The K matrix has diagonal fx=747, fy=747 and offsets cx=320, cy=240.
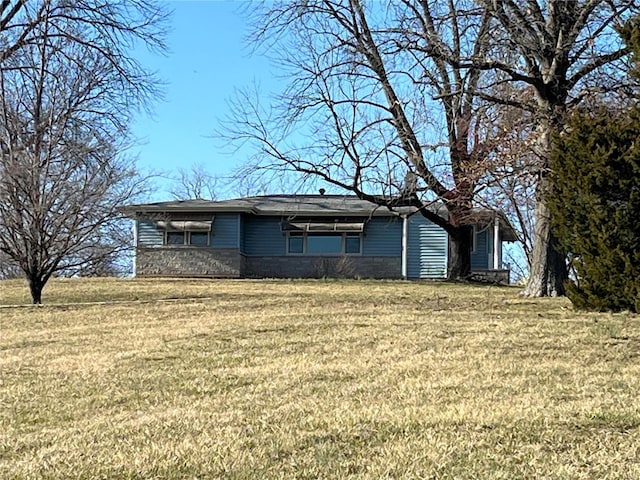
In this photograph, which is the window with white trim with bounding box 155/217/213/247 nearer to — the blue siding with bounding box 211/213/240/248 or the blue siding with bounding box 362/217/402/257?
the blue siding with bounding box 211/213/240/248

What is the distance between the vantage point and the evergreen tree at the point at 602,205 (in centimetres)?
1064

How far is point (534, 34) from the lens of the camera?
14836mm

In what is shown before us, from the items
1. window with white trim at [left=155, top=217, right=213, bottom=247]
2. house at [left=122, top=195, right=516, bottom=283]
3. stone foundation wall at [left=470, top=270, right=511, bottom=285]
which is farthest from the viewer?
window with white trim at [left=155, top=217, right=213, bottom=247]

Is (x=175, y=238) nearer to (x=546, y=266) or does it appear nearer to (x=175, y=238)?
(x=175, y=238)

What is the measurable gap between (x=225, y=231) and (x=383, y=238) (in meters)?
5.66

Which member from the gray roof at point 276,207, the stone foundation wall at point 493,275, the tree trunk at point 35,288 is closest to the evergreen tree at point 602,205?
the tree trunk at point 35,288

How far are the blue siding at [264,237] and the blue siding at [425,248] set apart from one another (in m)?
4.63

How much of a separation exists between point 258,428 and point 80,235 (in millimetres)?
11754

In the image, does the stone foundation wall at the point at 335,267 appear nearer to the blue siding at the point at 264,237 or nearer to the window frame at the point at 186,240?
the blue siding at the point at 264,237

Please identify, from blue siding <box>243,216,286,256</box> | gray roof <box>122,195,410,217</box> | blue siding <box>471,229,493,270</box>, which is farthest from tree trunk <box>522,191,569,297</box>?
blue siding <box>243,216,286,256</box>

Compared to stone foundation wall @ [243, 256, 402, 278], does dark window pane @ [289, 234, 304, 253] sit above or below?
above

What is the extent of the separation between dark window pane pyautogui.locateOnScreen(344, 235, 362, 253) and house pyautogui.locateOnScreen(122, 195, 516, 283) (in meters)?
0.04

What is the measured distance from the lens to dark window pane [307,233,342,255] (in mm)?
26922

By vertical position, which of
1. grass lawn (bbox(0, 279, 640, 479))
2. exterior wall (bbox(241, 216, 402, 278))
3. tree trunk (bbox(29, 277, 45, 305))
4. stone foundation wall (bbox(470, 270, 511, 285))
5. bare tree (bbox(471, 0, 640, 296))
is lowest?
grass lawn (bbox(0, 279, 640, 479))
